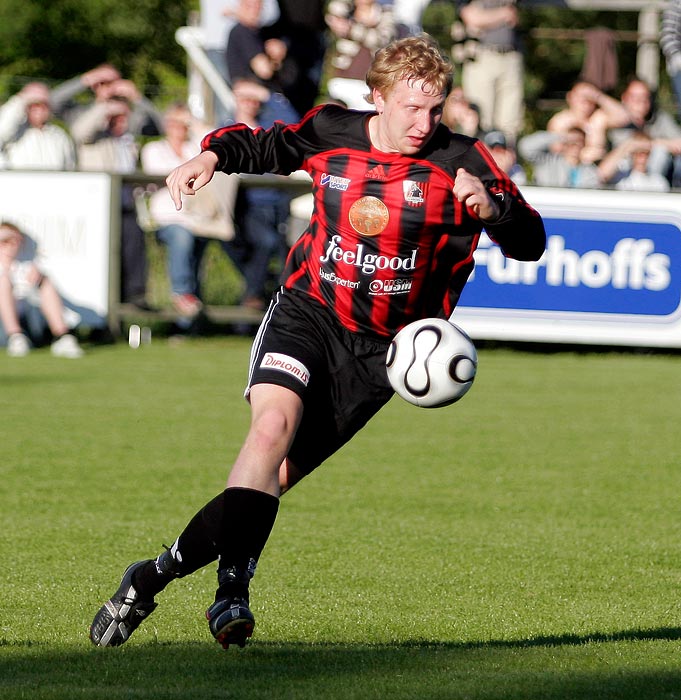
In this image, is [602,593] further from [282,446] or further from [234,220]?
[234,220]

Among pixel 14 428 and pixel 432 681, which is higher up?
pixel 432 681

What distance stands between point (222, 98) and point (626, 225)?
6.64 metres

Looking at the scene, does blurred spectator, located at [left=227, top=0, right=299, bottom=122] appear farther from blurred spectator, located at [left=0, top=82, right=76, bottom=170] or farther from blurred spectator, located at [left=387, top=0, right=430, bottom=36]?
blurred spectator, located at [left=0, top=82, right=76, bottom=170]

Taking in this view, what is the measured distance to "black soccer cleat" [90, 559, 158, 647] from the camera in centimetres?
474

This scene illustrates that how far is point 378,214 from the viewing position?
4996 mm

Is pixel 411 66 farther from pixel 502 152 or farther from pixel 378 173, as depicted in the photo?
pixel 502 152

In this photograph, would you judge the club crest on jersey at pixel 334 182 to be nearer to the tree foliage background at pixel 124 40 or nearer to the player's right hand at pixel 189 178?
the player's right hand at pixel 189 178

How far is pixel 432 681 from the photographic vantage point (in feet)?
13.6

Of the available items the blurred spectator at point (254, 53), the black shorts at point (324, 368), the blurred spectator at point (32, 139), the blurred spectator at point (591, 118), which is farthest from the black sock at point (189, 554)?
the blurred spectator at point (591, 118)

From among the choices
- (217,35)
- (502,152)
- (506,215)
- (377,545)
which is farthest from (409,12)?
(506,215)

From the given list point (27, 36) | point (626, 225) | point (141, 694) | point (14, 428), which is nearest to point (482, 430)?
point (14, 428)

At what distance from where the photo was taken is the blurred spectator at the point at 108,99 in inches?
594

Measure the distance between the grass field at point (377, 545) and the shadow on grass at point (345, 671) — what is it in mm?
12

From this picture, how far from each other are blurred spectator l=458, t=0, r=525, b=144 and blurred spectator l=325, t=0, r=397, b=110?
1079 mm
